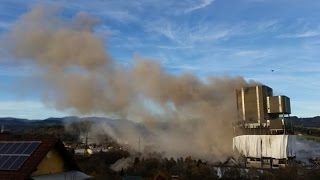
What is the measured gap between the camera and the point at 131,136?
10438 centimetres

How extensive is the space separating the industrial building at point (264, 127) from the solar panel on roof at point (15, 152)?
67.2 metres

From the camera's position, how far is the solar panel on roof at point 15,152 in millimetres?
17327

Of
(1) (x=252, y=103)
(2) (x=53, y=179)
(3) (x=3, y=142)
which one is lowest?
(2) (x=53, y=179)

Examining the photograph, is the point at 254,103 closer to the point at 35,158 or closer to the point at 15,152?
the point at 15,152

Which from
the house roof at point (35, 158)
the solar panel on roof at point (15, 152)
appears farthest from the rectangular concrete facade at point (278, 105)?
the solar panel on roof at point (15, 152)

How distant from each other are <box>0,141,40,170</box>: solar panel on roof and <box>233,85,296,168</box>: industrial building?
67.2 meters

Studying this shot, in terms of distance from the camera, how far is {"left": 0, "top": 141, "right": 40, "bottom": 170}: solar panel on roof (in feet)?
56.8

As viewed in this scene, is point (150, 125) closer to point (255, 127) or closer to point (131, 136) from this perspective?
point (131, 136)

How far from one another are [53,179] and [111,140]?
91.7 m

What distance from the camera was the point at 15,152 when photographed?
59.3 feet

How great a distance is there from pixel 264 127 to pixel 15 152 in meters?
70.5

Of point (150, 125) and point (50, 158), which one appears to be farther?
point (150, 125)

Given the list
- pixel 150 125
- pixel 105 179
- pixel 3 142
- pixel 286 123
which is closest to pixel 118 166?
A: pixel 105 179

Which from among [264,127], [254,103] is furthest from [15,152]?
[264,127]
